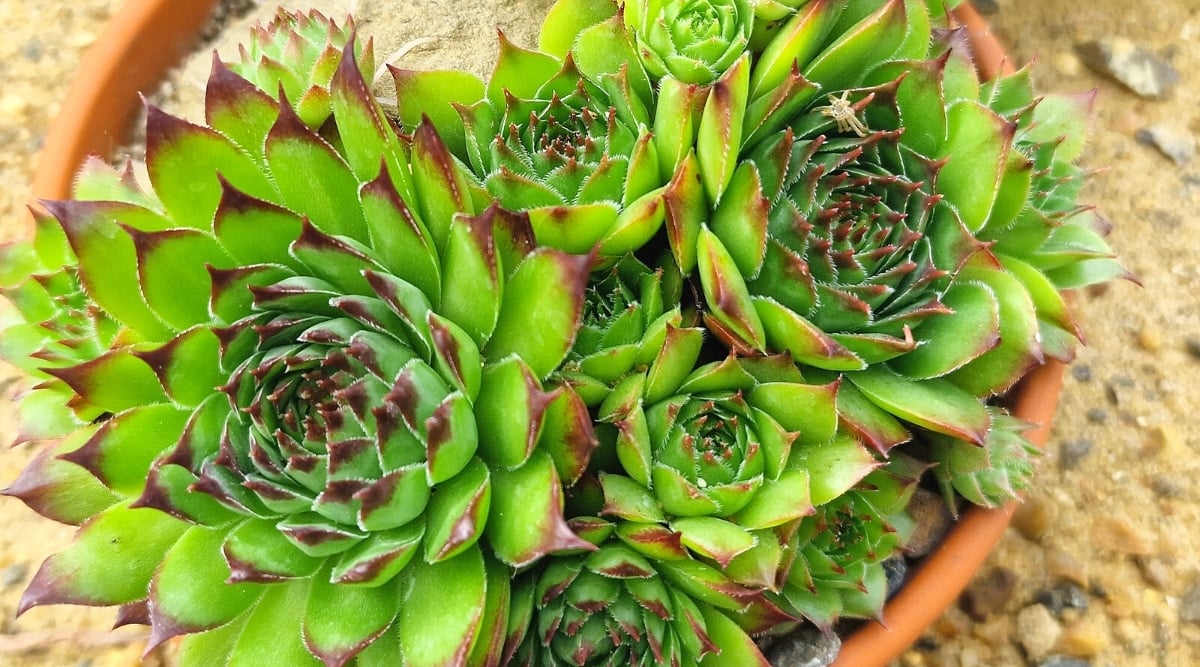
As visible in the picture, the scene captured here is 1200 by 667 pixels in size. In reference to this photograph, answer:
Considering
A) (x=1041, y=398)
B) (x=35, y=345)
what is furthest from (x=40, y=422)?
(x=1041, y=398)

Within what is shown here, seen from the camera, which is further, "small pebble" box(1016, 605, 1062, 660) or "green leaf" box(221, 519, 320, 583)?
"small pebble" box(1016, 605, 1062, 660)

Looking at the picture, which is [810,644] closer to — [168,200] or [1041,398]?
[1041,398]


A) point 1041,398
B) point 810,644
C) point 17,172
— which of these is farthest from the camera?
point 17,172

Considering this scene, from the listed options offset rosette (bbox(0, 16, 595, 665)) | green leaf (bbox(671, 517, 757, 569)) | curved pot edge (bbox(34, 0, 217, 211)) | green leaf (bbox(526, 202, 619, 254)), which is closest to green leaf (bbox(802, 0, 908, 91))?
green leaf (bbox(526, 202, 619, 254))

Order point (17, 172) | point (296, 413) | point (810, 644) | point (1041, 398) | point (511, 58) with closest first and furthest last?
point (296, 413)
point (511, 58)
point (810, 644)
point (1041, 398)
point (17, 172)

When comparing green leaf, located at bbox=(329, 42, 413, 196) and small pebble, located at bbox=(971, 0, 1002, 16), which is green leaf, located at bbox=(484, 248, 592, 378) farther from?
small pebble, located at bbox=(971, 0, 1002, 16)
